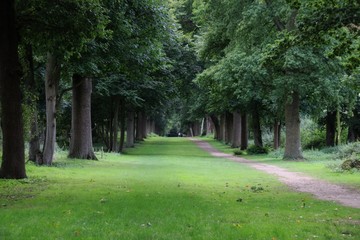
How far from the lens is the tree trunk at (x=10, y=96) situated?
14078 mm

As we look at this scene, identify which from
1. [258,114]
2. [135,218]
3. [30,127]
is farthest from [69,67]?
[258,114]

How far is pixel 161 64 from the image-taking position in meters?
24.5

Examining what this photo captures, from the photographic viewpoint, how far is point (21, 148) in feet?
48.5

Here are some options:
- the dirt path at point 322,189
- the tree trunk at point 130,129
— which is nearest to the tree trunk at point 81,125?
the dirt path at point 322,189

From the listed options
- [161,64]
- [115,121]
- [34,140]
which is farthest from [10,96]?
[115,121]

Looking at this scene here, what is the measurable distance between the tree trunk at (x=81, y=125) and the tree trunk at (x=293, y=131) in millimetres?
12258

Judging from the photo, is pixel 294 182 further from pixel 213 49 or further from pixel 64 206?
pixel 213 49

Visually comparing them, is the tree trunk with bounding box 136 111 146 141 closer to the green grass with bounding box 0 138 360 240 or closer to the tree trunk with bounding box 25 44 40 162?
the tree trunk with bounding box 25 44 40 162

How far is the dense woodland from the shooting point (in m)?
14.1

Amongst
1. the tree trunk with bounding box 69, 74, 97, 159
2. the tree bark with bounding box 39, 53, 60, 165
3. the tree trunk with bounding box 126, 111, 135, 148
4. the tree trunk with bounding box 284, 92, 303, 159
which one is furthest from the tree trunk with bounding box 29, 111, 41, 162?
the tree trunk with bounding box 126, 111, 135, 148

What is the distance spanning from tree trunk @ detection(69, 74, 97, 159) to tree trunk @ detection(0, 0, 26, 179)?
1251cm

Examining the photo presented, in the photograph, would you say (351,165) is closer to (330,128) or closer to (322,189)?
(322,189)

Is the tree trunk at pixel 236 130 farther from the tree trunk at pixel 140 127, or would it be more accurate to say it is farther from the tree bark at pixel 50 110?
the tree bark at pixel 50 110

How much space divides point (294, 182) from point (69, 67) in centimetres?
1106
